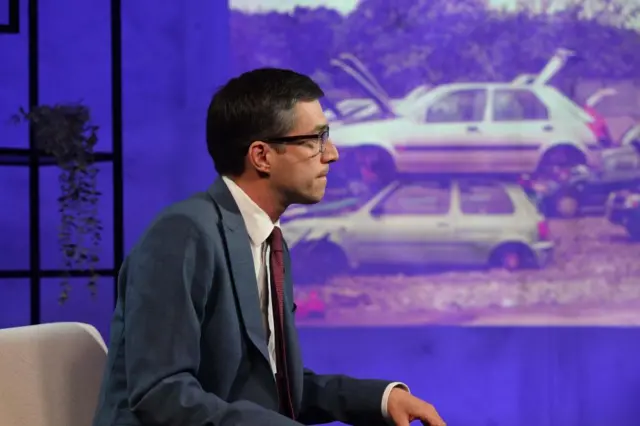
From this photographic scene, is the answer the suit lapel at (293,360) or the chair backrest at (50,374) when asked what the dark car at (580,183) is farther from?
the chair backrest at (50,374)

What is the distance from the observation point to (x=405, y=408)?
1547 mm

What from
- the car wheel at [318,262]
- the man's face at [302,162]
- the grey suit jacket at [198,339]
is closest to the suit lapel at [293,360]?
the grey suit jacket at [198,339]

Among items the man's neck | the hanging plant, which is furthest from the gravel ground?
the man's neck

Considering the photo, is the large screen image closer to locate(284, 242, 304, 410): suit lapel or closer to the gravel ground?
the gravel ground

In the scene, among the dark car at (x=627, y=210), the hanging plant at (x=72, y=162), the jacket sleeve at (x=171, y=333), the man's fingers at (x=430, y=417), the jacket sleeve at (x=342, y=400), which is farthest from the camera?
the dark car at (x=627, y=210)

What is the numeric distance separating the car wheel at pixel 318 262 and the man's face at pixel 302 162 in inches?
69.2

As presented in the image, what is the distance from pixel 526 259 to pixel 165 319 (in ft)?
7.42

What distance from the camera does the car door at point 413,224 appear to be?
342cm

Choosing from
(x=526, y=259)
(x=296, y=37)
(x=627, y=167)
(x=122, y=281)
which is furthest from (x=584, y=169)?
(x=122, y=281)

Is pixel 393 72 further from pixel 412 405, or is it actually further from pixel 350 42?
pixel 412 405

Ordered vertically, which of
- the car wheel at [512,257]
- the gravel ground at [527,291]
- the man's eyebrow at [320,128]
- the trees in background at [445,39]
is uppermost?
the trees in background at [445,39]

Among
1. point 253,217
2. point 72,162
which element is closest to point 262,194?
point 253,217

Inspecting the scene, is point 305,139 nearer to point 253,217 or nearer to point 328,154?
point 328,154

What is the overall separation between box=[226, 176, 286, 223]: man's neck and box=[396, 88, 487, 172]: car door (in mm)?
1820
